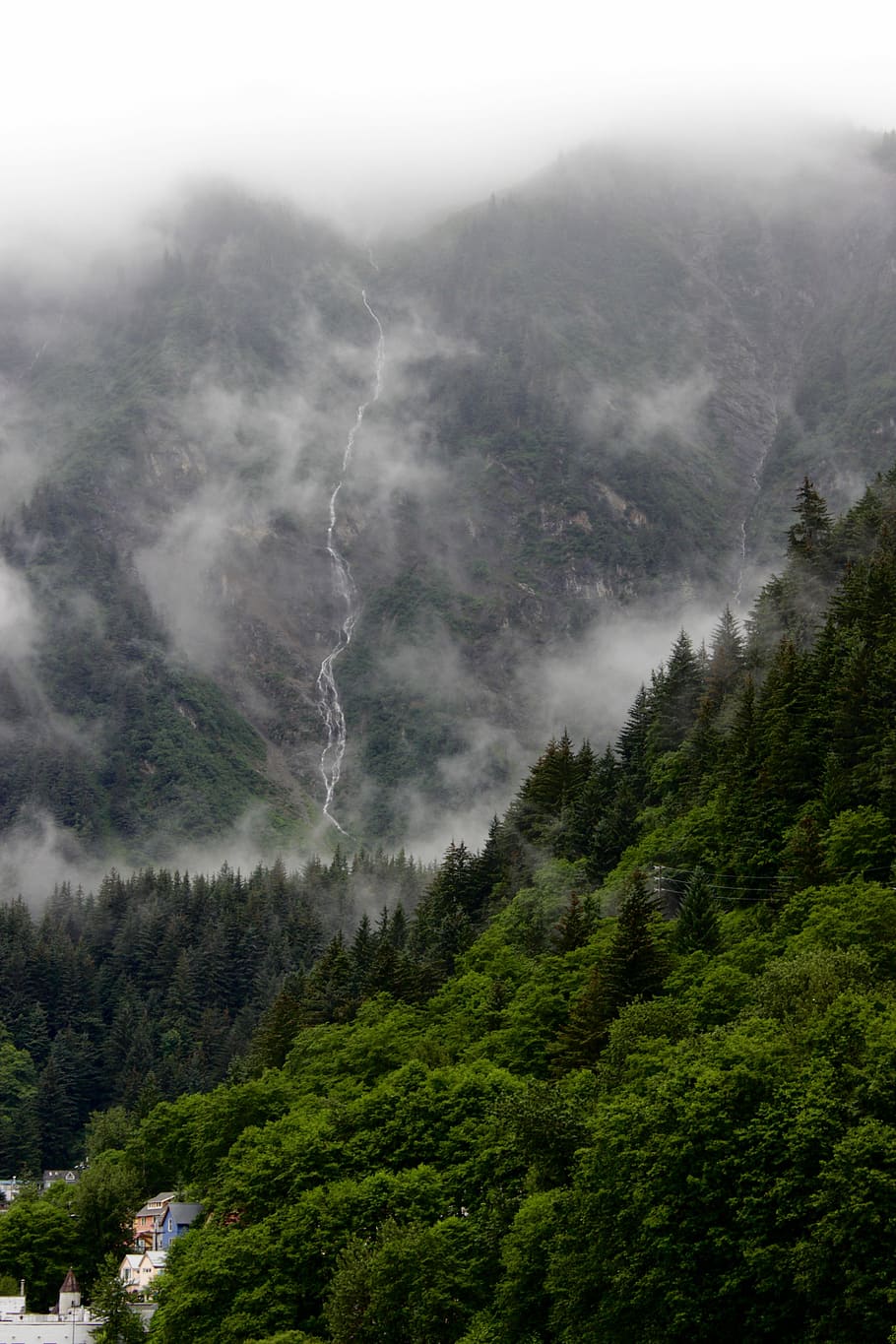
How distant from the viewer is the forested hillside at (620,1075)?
58.4 meters

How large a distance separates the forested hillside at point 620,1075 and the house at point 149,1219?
157 cm

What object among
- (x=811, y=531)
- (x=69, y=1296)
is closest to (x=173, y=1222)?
(x=69, y=1296)

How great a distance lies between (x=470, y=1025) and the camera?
10794 centimetres

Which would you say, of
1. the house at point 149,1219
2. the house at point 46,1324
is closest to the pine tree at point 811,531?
the house at point 149,1219

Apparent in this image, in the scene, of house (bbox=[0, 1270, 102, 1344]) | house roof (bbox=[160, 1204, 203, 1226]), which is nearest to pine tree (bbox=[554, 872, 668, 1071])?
house (bbox=[0, 1270, 102, 1344])

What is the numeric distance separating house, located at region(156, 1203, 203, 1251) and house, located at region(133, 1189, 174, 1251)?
2.26 ft

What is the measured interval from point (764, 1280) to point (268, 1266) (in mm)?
34139

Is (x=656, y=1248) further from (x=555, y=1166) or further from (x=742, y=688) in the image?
(x=742, y=688)

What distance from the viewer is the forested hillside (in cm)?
5844

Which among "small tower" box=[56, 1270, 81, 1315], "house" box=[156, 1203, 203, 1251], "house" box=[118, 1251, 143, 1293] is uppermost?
"house" box=[156, 1203, 203, 1251]

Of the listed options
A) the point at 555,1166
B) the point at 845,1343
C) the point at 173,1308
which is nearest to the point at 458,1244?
the point at 555,1166

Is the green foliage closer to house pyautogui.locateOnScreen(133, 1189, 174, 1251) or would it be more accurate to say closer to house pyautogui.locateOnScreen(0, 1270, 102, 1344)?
house pyautogui.locateOnScreen(0, 1270, 102, 1344)

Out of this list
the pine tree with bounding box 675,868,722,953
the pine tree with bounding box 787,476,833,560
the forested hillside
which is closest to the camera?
the forested hillside

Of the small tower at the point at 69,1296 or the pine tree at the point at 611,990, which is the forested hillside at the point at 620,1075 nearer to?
the pine tree at the point at 611,990
